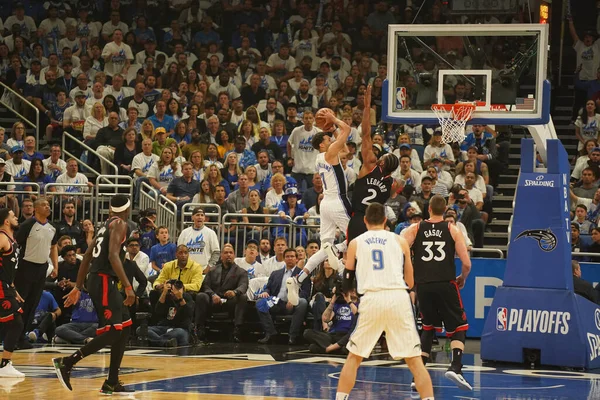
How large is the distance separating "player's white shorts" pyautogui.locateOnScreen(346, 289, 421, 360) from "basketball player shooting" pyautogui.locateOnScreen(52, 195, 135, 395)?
2.98 metres

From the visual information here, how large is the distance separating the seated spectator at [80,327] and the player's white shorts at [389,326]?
26.8 feet

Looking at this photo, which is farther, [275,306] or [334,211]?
[275,306]

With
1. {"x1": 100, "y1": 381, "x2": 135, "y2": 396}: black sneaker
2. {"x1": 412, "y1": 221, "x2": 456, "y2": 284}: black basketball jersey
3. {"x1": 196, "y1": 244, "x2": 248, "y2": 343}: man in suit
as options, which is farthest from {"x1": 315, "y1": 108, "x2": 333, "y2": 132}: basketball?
{"x1": 196, "y1": 244, "x2": 248, "y2": 343}: man in suit

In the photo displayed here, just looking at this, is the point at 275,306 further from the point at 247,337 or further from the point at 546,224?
the point at 546,224

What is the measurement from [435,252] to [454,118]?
9.13 ft

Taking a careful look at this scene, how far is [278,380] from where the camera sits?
13.4m

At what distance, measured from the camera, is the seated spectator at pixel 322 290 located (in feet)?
57.9

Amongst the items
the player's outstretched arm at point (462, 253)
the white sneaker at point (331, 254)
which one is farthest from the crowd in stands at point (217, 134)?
the player's outstretched arm at point (462, 253)

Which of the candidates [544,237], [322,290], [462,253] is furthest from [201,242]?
[462,253]

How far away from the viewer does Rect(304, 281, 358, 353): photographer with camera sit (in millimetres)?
16969

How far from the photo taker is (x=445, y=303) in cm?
1273

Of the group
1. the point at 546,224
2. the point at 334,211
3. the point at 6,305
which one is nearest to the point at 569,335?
the point at 546,224

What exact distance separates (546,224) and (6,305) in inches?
295

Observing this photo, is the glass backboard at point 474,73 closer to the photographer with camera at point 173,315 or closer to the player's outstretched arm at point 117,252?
the player's outstretched arm at point 117,252
